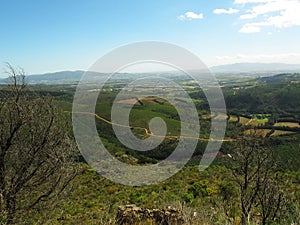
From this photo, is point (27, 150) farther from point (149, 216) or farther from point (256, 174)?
point (256, 174)

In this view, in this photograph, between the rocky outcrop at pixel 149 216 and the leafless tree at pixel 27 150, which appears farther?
the leafless tree at pixel 27 150

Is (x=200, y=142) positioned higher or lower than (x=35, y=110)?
lower

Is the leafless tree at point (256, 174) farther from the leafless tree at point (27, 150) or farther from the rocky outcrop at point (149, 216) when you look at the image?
the leafless tree at point (27, 150)

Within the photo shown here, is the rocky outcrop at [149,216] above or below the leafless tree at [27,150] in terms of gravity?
below

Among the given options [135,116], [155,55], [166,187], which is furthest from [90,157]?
[135,116]

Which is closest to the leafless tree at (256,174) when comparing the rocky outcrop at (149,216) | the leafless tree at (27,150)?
the rocky outcrop at (149,216)

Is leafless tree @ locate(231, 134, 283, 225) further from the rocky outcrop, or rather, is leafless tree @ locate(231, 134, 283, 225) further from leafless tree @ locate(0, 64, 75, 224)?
leafless tree @ locate(0, 64, 75, 224)

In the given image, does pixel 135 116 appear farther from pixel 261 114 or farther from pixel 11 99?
pixel 11 99
